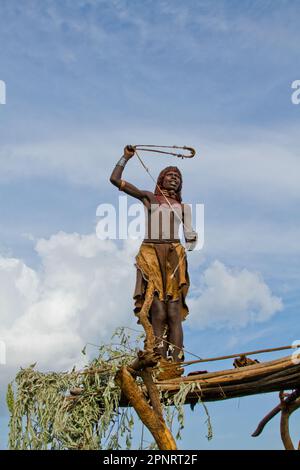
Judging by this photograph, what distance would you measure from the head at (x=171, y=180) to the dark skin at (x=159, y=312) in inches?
9.8

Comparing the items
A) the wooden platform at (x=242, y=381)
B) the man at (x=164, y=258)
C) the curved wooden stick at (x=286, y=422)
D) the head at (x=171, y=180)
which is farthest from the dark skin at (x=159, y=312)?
the curved wooden stick at (x=286, y=422)

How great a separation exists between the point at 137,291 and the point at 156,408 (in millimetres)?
2214

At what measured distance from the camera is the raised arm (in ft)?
32.8

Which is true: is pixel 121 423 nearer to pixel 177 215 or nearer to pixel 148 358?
pixel 148 358

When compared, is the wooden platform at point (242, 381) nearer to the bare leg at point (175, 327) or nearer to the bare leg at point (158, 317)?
the bare leg at point (175, 327)

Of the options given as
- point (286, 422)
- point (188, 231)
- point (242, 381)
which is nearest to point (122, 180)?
point (188, 231)

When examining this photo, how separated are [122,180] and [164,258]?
1.10 metres

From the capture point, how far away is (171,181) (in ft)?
34.0

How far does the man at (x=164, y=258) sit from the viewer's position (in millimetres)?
9773
